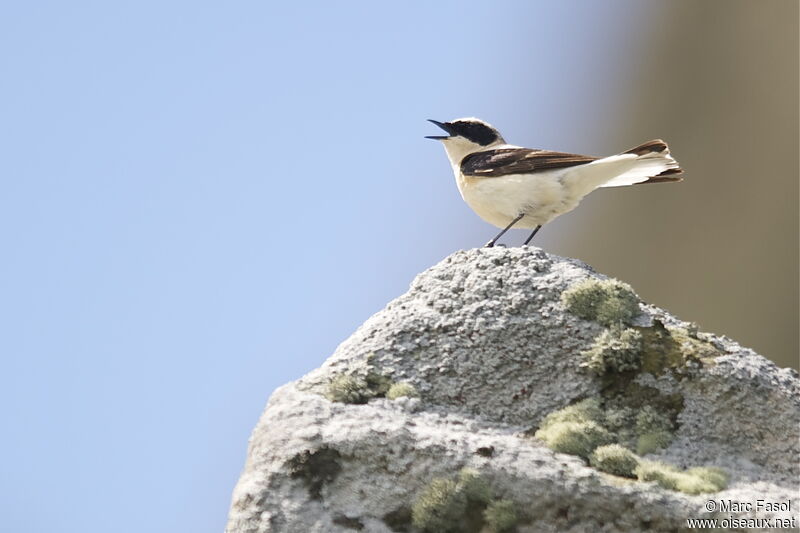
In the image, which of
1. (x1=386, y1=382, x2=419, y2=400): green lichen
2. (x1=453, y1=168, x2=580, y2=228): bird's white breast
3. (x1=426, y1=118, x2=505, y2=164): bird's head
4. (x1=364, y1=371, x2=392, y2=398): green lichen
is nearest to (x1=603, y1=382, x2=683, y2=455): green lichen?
(x1=386, y1=382, x2=419, y2=400): green lichen

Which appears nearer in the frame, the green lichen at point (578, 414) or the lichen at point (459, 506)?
the lichen at point (459, 506)

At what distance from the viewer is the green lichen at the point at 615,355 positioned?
1139 cm

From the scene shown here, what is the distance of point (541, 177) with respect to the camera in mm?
14938

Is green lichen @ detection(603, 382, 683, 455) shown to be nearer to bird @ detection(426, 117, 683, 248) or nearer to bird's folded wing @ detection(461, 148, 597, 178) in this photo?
bird @ detection(426, 117, 683, 248)

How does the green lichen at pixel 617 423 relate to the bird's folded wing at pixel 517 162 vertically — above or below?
below

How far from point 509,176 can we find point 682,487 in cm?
585

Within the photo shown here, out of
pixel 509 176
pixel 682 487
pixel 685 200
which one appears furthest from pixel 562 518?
pixel 685 200

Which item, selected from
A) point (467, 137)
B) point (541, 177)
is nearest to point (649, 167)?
point (541, 177)

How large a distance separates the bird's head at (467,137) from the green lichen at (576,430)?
637 centimetres

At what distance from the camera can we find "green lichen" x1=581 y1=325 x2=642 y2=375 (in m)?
11.4

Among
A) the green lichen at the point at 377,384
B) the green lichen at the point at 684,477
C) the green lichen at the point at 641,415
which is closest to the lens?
the green lichen at the point at 684,477

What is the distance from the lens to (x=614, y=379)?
1141 centimetres

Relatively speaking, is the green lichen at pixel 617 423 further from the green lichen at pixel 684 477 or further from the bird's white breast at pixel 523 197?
the bird's white breast at pixel 523 197

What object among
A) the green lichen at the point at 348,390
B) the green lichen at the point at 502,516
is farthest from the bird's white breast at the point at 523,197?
the green lichen at the point at 502,516
